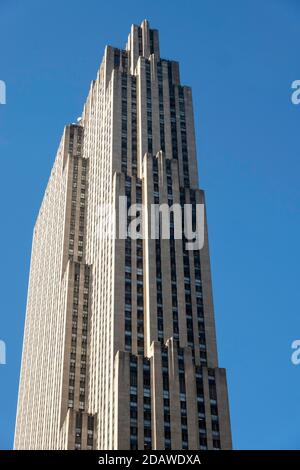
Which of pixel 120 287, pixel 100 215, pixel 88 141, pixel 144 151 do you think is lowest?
pixel 120 287

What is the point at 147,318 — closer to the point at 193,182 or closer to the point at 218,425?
the point at 218,425

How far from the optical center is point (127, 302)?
145 meters

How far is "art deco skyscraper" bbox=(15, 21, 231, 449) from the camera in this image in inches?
5231

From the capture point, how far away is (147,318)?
143 m

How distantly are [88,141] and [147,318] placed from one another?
66.1 metres

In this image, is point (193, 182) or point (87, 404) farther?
point (193, 182)

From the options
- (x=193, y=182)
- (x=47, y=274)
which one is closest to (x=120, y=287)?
(x=193, y=182)

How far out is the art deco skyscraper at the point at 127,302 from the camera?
133 metres
